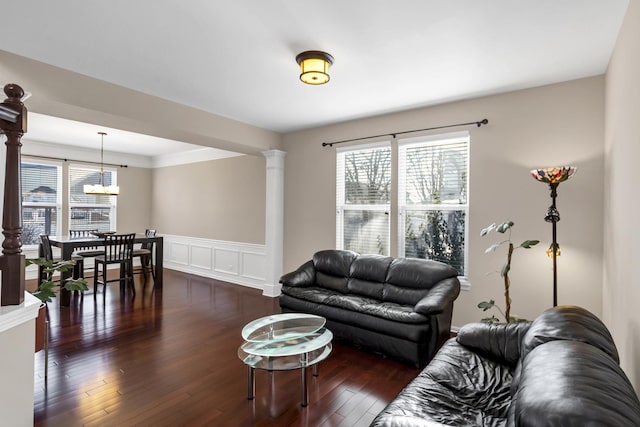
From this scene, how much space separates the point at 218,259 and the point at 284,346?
14.5 feet

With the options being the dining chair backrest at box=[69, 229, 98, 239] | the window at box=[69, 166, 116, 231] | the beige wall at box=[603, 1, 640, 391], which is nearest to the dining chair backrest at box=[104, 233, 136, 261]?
the dining chair backrest at box=[69, 229, 98, 239]

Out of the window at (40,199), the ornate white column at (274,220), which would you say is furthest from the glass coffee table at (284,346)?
the window at (40,199)

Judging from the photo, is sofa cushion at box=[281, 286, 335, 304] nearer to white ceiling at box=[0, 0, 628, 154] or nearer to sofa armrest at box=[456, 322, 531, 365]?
sofa armrest at box=[456, 322, 531, 365]

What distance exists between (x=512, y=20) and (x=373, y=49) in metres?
0.95

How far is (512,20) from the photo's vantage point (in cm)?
216

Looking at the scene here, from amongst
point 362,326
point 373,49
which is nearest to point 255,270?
point 362,326

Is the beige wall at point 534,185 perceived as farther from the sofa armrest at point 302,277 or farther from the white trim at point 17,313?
the white trim at point 17,313

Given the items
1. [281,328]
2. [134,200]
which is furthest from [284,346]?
[134,200]

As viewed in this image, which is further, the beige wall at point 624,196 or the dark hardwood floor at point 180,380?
the dark hardwood floor at point 180,380

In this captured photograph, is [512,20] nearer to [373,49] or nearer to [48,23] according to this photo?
[373,49]

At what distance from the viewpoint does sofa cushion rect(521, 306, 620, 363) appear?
1.51 metres

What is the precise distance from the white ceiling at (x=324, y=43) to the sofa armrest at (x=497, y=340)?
2073 mm

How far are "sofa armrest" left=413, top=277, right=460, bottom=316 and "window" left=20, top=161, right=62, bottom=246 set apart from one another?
7.26 meters

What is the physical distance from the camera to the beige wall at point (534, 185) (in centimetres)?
301
